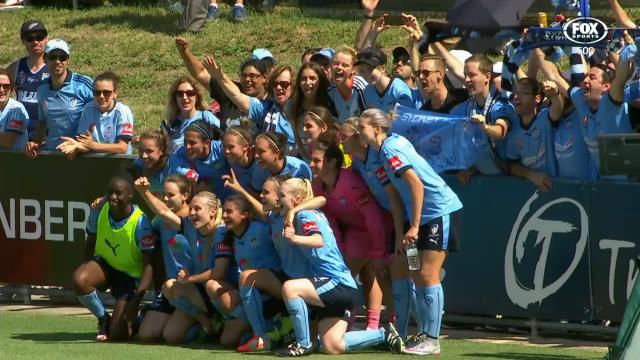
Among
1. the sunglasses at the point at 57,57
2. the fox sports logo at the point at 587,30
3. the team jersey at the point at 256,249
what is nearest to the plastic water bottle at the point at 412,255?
the team jersey at the point at 256,249

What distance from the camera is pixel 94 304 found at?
12539 millimetres

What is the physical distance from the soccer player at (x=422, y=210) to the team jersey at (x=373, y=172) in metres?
0.16

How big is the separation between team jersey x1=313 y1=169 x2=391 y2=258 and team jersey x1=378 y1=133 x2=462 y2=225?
1.55ft

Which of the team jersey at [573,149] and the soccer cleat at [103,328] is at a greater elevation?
the team jersey at [573,149]

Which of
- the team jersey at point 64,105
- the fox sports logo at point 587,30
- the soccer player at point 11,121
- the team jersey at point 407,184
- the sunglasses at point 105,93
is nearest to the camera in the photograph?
the team jersey at point 407,184

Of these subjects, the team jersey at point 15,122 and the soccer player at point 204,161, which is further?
the team jersey at point 15,122

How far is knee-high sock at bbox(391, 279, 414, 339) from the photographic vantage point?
11.6 meters

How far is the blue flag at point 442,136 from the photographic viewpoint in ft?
40.5

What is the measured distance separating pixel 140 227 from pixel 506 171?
2.87m

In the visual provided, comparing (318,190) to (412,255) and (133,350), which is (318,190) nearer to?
(412,255)

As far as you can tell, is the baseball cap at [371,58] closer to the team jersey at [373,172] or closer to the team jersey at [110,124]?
the team jersey at [373,172]

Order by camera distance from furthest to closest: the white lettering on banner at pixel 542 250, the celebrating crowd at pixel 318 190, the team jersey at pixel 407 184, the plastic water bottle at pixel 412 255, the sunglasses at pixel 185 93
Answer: the sunglasses at pixel 185 93 → the white lettering on banner at pixel 542 250 → the celebrating crowd at pixel 318 190 → the team jersey at pixel 407 184 → the plastic water bottle at pixel 412 255

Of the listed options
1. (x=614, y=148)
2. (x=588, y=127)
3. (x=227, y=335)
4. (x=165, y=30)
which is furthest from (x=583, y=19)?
(x=165, y=30)

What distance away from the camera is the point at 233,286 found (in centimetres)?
1207
